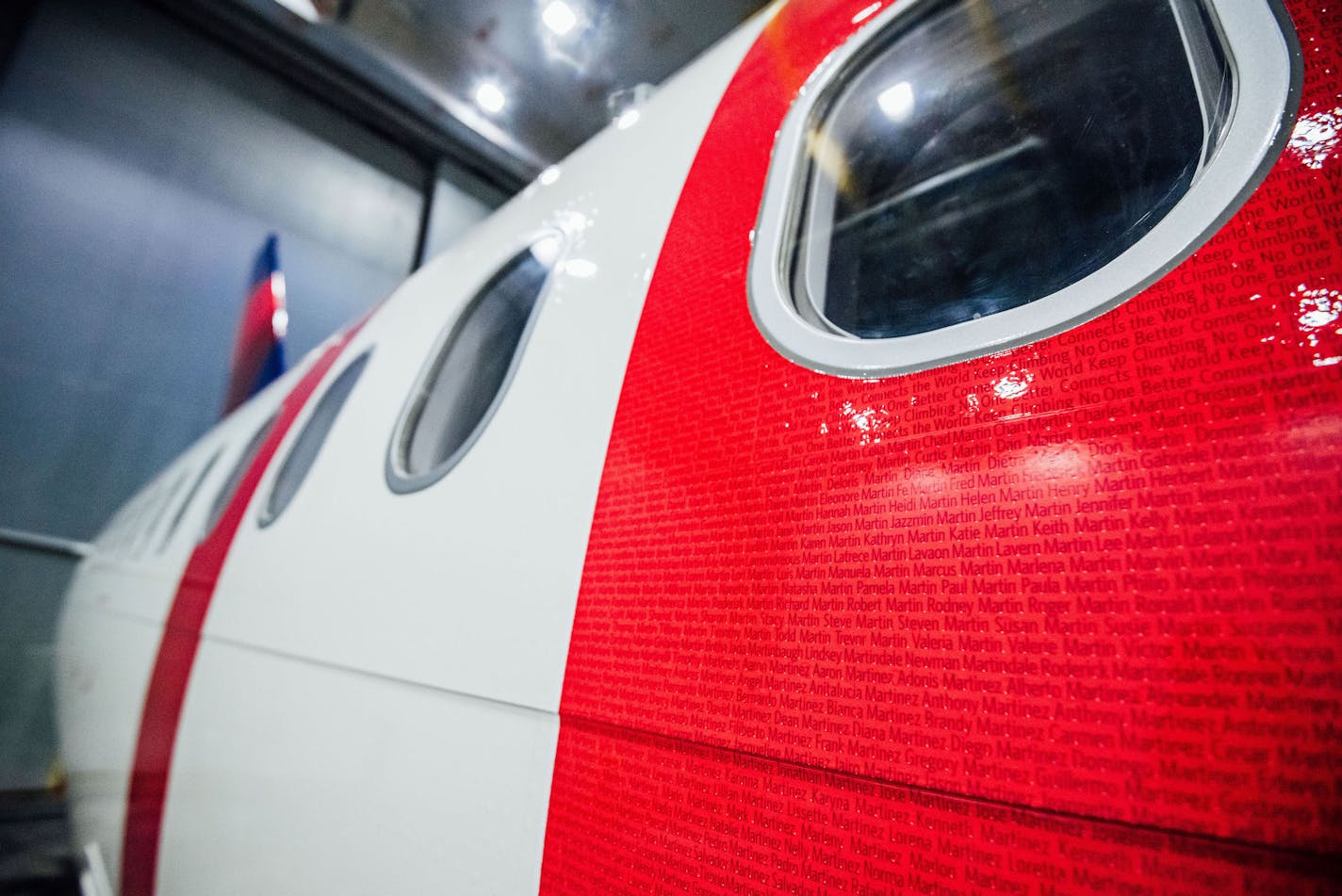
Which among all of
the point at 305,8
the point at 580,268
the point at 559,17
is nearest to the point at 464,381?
the point at 580,268

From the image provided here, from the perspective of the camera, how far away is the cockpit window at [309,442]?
159 centimetres

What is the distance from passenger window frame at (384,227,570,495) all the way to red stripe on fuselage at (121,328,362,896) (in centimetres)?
71

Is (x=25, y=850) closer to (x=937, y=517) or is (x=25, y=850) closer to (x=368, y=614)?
(x=368, y=614)

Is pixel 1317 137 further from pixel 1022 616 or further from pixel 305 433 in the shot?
pixel 305 433

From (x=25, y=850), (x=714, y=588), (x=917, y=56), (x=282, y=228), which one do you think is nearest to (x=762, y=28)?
(x=917, y=56)

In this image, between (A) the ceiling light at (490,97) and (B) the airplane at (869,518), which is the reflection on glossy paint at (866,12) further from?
(A) the ceiling light at (490,97)

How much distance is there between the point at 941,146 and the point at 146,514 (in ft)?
11.9

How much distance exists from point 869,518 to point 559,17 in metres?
4.76

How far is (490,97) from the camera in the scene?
5.55m

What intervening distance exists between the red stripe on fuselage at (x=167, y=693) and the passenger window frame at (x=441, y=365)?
71cm

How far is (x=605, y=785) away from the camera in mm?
603

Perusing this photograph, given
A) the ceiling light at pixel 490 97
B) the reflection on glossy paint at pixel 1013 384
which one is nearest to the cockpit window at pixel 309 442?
the reflection on glossy paint at pixel 1013 384

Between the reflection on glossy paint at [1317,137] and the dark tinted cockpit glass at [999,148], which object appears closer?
the reflection on glossy paint at [1317,137]

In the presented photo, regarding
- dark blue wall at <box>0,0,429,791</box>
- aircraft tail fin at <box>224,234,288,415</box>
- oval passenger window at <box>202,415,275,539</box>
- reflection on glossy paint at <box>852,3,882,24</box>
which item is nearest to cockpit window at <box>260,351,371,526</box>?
oval passenger window at <box>202,415,275,539</box>
